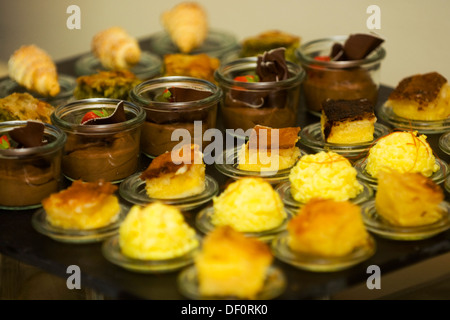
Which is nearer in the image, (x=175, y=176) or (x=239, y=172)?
(x=175, y=176)

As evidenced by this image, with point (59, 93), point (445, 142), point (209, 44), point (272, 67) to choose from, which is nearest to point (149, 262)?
point (272, 67)

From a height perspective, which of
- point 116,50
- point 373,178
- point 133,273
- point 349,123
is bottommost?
point 133,273

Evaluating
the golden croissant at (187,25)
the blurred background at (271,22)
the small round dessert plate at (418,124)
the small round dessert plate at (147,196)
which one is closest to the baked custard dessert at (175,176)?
the small round dessert plate at (147,196)

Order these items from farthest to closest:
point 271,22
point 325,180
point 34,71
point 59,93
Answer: point 271,22, point 59,93, point 34,71, point 325,180

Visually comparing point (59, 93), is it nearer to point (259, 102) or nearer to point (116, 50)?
point (116, 50)

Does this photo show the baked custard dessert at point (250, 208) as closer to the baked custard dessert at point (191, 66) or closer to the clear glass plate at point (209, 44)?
the baked custard dessert at point (191, 66)

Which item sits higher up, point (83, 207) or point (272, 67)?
point (272, 67)
